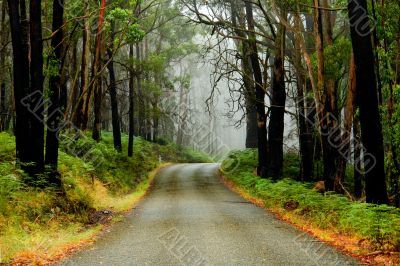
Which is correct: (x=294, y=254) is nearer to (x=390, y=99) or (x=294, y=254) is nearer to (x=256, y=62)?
(x=390, y=99)

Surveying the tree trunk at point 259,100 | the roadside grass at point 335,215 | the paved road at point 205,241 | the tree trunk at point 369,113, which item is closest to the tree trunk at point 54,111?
the paved road at point 205,241

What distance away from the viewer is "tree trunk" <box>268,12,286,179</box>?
65.8 feet

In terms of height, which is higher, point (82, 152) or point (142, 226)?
point (82, 152)

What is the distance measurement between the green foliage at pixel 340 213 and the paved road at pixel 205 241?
0.89m

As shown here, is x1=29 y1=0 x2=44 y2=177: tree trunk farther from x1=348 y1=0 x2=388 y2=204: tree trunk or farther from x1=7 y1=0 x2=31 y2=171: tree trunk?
x1=348 y1=0 x2=388 y2=204: tree trunk

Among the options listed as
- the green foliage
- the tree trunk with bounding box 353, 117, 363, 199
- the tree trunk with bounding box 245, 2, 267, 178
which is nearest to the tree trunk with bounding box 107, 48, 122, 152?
the tree trunk with bounding box 245, 2, 267, 178

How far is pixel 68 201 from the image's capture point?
1288 centimetres

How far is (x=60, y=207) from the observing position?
12.3m

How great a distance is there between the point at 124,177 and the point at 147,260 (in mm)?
16509

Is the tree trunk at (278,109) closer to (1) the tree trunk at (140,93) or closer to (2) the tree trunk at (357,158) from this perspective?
(2) the tree trunk at (357,158)

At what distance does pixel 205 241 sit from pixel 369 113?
5.02 metres

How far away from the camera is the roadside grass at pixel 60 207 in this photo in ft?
29.0

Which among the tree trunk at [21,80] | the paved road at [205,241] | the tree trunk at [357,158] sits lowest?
the paved road at [205,241]

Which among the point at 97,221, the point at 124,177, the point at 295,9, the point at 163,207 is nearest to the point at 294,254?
the point at 97,221
